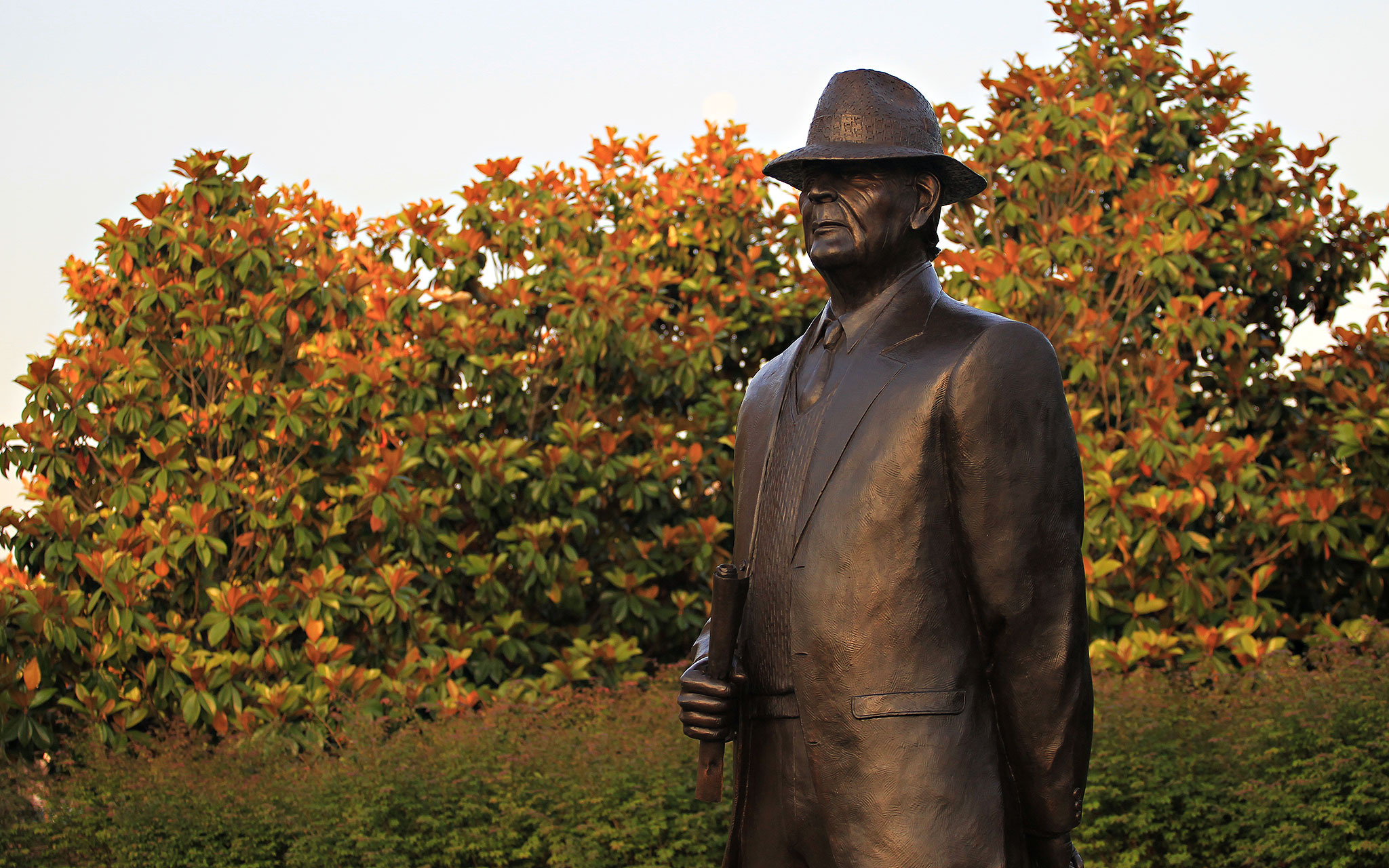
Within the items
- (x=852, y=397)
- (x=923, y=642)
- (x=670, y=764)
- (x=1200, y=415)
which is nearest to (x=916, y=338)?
(x=852, y=397)

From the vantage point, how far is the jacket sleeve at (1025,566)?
235 centimetres

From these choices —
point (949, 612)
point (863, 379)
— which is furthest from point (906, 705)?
point (863, 379)

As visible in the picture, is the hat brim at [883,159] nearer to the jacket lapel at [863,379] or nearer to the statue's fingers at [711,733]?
the jacket lapel at [863,379]

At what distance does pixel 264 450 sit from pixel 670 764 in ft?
8.23

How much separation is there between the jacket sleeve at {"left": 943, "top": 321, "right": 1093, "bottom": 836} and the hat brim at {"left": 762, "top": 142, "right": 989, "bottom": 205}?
37 cm

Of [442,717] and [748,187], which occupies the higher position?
[748,187]

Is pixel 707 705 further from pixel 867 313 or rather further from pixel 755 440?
pixel 867 313

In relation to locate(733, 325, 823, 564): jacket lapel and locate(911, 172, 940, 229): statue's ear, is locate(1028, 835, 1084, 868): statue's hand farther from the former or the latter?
locate(911, 172, 940, 229): statue's ear

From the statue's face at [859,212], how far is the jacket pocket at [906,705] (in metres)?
0.82

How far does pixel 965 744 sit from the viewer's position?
7.60 ft

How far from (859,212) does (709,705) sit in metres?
0.97

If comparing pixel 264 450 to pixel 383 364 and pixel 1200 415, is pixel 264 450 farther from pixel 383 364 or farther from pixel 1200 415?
pixel 1200 415

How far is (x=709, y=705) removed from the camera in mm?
2477

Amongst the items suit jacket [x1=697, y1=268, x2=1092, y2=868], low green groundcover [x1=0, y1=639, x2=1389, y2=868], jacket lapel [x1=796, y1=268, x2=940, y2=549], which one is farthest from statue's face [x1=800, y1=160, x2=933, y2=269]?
low green groundcover [x1=0, y1=639, x2=1389, y2=868]
